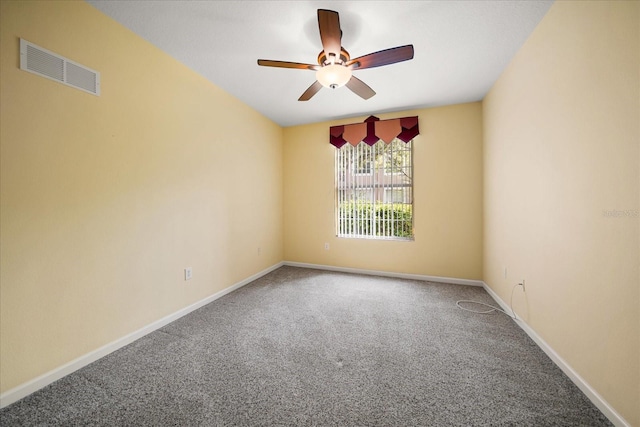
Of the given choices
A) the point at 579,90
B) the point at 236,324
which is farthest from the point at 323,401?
the point at 579,90

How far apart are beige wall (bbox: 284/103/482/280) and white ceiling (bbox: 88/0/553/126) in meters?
0.64

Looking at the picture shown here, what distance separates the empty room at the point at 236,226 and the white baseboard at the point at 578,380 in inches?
0.6

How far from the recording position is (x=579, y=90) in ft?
4.66

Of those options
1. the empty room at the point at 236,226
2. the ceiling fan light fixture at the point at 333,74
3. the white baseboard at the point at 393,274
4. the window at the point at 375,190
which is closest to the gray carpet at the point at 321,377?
the empty room at the point at 236,226

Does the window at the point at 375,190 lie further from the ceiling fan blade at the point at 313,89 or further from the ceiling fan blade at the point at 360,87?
the ceiling fan blade at the point at 313,89

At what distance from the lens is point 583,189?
1.39 m

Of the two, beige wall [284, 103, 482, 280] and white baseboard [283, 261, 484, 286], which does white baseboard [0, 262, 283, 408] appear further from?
beige wall [284, 103, 482, 280]

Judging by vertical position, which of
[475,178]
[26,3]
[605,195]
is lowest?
[605,195]

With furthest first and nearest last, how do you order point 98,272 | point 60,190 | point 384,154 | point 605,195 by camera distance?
point 384,154 → point 98,272 → point 60,190 → point 605,195

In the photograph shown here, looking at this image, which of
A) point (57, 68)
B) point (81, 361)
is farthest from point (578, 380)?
point (57, 68)

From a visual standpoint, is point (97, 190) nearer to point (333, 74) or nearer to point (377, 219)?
point (333, 74)

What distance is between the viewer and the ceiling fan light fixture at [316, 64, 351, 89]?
1.81m

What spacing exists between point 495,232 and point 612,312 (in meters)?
1.69

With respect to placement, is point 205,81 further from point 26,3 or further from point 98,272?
point 98,272
